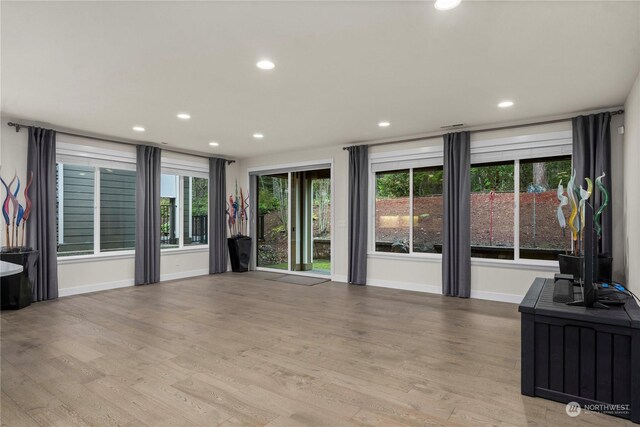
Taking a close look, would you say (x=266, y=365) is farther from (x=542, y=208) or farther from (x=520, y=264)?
(x=542, y=208)

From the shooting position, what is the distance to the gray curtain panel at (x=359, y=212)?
6.36 meters

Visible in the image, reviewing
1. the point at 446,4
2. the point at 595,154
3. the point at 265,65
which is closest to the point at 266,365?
the point at 265,65

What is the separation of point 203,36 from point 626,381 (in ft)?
11.8

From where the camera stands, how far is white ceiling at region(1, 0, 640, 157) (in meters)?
2.36

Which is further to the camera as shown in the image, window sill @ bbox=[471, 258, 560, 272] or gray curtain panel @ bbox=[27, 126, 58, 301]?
gray curtain panel @ bbox=[27, 126, 58, 301]

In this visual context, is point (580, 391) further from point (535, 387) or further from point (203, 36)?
point (203, 36)

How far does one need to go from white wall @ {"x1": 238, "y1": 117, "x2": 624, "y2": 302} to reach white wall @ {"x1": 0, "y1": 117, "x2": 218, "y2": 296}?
2173 mm

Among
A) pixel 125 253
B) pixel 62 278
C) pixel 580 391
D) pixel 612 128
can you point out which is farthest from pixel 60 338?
pixel 612 128

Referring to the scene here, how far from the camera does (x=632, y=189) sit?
3.58 m

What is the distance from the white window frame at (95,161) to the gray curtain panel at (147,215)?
179 mm

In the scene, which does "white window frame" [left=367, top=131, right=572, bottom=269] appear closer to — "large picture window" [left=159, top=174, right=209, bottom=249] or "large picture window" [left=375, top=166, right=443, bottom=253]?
"large picture window" [left=375, top=166, right=443, bottom=253]

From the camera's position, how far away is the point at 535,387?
2422 mm

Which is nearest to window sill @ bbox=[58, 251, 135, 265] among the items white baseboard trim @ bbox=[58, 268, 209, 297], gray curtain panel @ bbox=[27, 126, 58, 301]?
gray curtain panel @ bbox=[27, 126, 58, 301]

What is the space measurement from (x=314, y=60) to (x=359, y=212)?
11.9 feet
